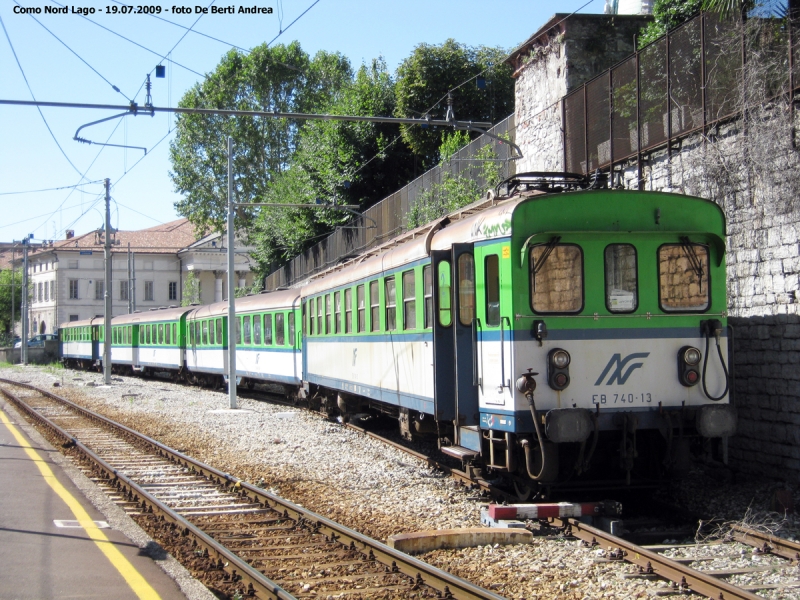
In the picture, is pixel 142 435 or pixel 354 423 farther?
pixel 354 423

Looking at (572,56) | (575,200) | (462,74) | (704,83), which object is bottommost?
(575,200)

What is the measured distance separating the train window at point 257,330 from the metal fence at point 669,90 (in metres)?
12.3

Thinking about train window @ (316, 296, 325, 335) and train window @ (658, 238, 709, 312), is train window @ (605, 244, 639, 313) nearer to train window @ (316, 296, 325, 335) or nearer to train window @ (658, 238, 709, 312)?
train window @ (658, 238, 709, 312)

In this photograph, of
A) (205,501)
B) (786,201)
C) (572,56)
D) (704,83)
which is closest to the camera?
(786,201)


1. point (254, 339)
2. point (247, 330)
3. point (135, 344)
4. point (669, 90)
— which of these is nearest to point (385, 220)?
point (247, 330)

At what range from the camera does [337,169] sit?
3769 centimetres

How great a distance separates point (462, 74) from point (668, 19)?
72.0 feet

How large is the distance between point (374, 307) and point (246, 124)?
4433 cm

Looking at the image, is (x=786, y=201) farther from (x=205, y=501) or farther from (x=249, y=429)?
(x=249, y=429)

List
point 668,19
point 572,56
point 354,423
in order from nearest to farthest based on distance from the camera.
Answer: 1. point 668,19
2. point 572,56
3. point 354,423

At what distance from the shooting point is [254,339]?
84.9ft

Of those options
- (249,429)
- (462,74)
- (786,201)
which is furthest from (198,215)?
(786,201)

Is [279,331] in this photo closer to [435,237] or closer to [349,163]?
[435,237]

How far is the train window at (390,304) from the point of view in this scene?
12211 millimetres
